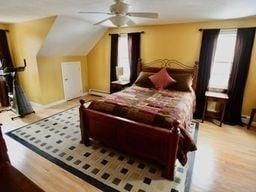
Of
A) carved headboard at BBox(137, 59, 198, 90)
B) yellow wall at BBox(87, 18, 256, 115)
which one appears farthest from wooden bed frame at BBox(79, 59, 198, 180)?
yellow wall at BBox(87, 18, 256, 115)

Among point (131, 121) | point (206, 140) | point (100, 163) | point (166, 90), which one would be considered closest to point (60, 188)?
point (100, 163)

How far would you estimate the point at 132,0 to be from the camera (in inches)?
95.7

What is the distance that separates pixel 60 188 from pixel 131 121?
1229mm

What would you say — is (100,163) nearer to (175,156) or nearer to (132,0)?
(175,156)

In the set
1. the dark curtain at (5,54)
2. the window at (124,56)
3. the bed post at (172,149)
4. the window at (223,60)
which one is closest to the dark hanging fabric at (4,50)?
the dark curtain at (5,54)

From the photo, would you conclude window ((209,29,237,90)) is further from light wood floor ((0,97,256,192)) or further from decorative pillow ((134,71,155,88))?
decorative pillow ((134,71,155,88))

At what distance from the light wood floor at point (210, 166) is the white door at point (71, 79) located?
2090mm

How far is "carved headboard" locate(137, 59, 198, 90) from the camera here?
4.18 metres

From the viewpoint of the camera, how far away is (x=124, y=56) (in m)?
5.25

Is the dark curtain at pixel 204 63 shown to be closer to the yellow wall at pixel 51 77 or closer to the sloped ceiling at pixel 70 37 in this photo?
the sloped ceiling at pixel 70 37

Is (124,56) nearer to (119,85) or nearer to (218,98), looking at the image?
(119,85)

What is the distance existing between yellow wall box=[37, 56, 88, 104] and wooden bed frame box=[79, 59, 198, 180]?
2503mm

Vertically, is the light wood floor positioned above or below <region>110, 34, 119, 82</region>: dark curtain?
below

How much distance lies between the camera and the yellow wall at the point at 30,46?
4.03 m
